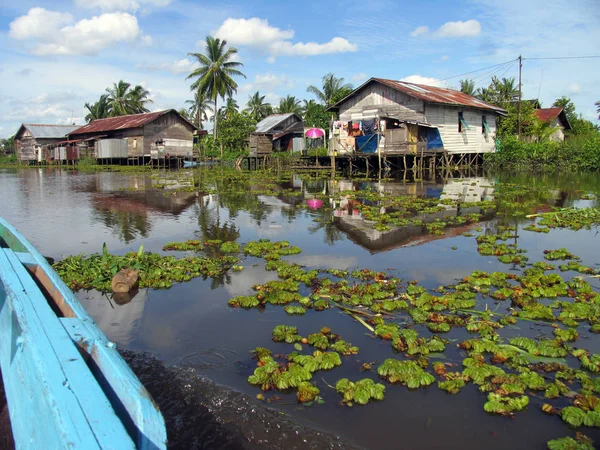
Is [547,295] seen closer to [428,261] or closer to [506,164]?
[428,261]

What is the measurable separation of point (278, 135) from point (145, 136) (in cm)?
1281

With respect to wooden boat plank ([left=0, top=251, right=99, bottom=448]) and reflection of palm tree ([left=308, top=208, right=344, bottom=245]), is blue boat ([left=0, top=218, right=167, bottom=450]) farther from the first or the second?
reflection of palm tree ([left=308, top=208, right=344, bottom=245])

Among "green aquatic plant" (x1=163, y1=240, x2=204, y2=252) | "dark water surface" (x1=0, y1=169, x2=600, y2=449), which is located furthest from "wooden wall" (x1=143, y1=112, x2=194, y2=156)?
"green aquatic plant" (x1=163, y1=240, x2=204, y2=252)

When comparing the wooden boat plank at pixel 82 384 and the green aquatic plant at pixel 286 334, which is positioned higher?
the wooden boat plank at pixel 82 384

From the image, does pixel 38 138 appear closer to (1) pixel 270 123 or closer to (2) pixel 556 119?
(1) pixel 270 123

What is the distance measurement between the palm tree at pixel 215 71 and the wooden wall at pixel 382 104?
16828 millimetres

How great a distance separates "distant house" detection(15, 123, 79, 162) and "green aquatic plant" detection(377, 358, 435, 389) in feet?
193

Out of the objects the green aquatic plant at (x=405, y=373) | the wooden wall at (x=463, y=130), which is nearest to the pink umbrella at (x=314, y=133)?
the wooden wall at (x=463, y=130)

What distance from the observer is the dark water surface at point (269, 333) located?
3562 millimetres

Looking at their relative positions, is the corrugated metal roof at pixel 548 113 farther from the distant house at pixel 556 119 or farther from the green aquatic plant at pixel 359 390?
the green aquatic plant at pixel 359 390

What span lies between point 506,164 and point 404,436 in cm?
3465

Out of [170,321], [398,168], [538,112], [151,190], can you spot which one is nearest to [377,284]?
[170,321]

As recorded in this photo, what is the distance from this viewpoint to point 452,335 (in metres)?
5.14

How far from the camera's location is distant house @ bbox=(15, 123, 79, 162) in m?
53.9
